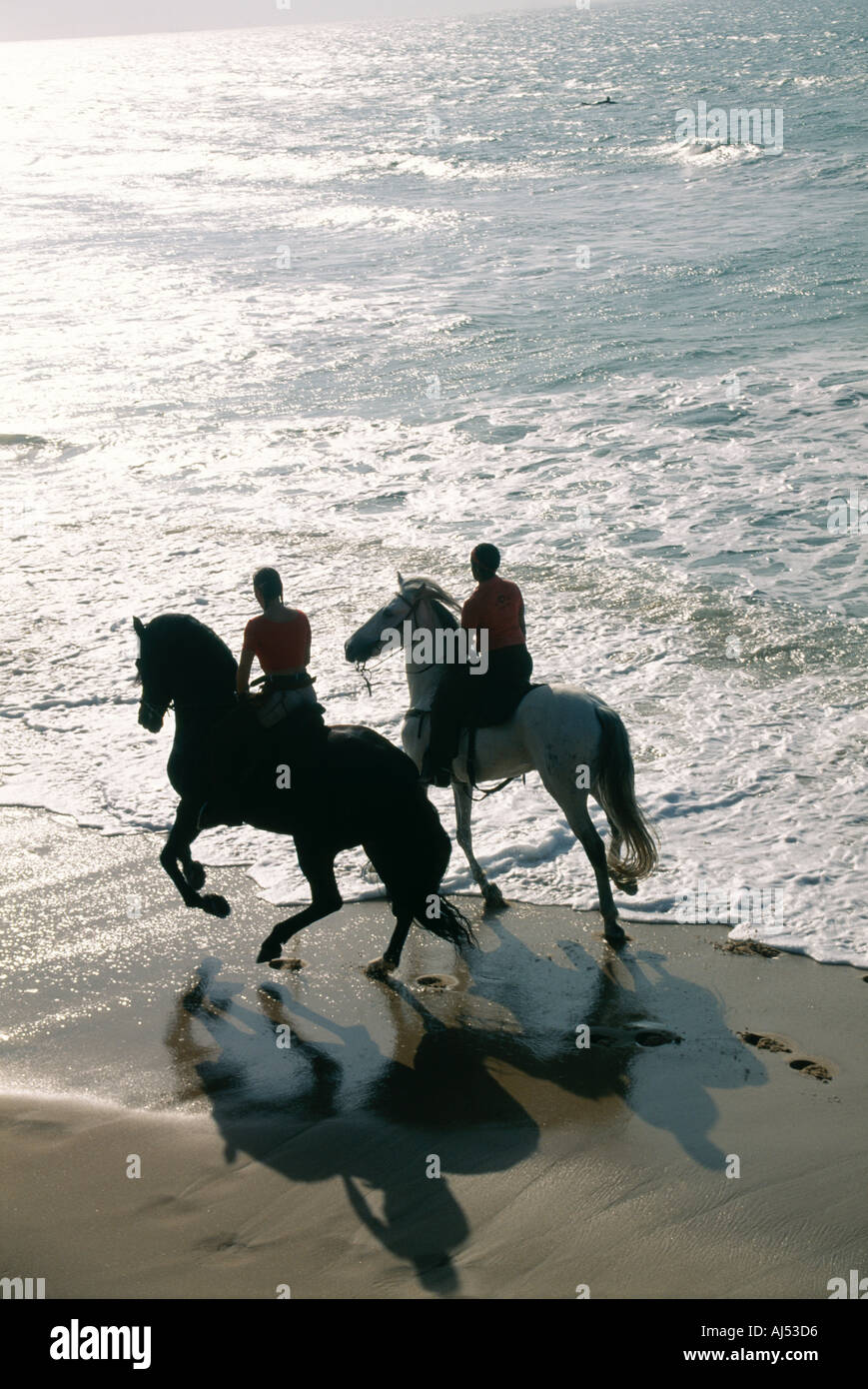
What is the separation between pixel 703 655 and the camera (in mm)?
12211

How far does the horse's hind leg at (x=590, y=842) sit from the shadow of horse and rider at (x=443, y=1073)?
0.18 m

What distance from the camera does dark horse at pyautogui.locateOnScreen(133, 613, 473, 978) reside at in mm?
7090

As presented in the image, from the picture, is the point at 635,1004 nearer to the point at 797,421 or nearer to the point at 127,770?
the point at 127,770

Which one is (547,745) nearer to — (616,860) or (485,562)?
(616,860)

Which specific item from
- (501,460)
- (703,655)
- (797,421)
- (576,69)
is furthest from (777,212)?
(576,69)

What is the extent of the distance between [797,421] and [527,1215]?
1675 cm

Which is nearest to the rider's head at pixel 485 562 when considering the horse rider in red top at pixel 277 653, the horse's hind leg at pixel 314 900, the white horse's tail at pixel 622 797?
the white horse's tail at pixel 622 797

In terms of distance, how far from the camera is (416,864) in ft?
23.2

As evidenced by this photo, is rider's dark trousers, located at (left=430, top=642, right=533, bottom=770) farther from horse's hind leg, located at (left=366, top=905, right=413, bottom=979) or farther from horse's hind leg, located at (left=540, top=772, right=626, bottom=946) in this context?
horse's hind leg, located at (left=366, top=905, right=413, bottom=979)

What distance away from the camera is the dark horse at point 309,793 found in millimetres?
7090

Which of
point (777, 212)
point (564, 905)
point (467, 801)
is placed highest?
point (777, 212)

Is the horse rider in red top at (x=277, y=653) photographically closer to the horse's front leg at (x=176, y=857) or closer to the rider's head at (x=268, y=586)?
the rider's head at (x=268, y=586)

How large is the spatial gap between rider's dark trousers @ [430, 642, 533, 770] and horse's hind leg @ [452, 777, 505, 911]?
452 millimetres

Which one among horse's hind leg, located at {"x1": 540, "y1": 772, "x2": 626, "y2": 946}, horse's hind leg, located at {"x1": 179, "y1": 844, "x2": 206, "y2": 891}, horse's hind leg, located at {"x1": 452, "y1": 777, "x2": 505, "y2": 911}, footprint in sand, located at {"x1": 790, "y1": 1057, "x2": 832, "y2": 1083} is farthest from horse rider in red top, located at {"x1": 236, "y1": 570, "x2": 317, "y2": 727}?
footprint in sand, located at {"x1": 790, "y1": 1057, "x2": 832, "y2": 1083}
